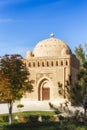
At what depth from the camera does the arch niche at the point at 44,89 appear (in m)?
43.2

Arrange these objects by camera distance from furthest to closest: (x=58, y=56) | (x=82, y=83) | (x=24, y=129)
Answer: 1. (x=58, y=56)
2. (x=24, y=129)
3. (x=82, y=83)

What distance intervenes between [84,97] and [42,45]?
27.8m

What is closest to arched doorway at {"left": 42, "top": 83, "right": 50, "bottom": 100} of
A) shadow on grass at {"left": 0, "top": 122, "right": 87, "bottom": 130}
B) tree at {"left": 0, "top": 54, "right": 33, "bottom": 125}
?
tree at {"left": 0, "top": 54, "right": 33, "bottom": 125}

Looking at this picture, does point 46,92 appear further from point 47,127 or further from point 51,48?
point 47,127

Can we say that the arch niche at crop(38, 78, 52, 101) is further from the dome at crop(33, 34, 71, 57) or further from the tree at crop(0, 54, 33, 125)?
the tree at crop(0, 54, 33, 125)

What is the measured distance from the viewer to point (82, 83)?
1630cm

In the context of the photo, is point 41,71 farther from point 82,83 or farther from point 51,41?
point 82,83

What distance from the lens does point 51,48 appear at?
143 feet

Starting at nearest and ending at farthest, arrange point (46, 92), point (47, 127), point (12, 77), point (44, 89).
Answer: point (47, 127)
point (12, 77)
point (46, 92)
point (44, 89)

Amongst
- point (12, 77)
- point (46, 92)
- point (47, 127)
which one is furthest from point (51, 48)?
point (47, 127)

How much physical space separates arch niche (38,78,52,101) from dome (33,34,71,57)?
2.77 m

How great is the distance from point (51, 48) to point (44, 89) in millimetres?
4350

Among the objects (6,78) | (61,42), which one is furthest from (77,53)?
(6,78)

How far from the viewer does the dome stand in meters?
43.5
